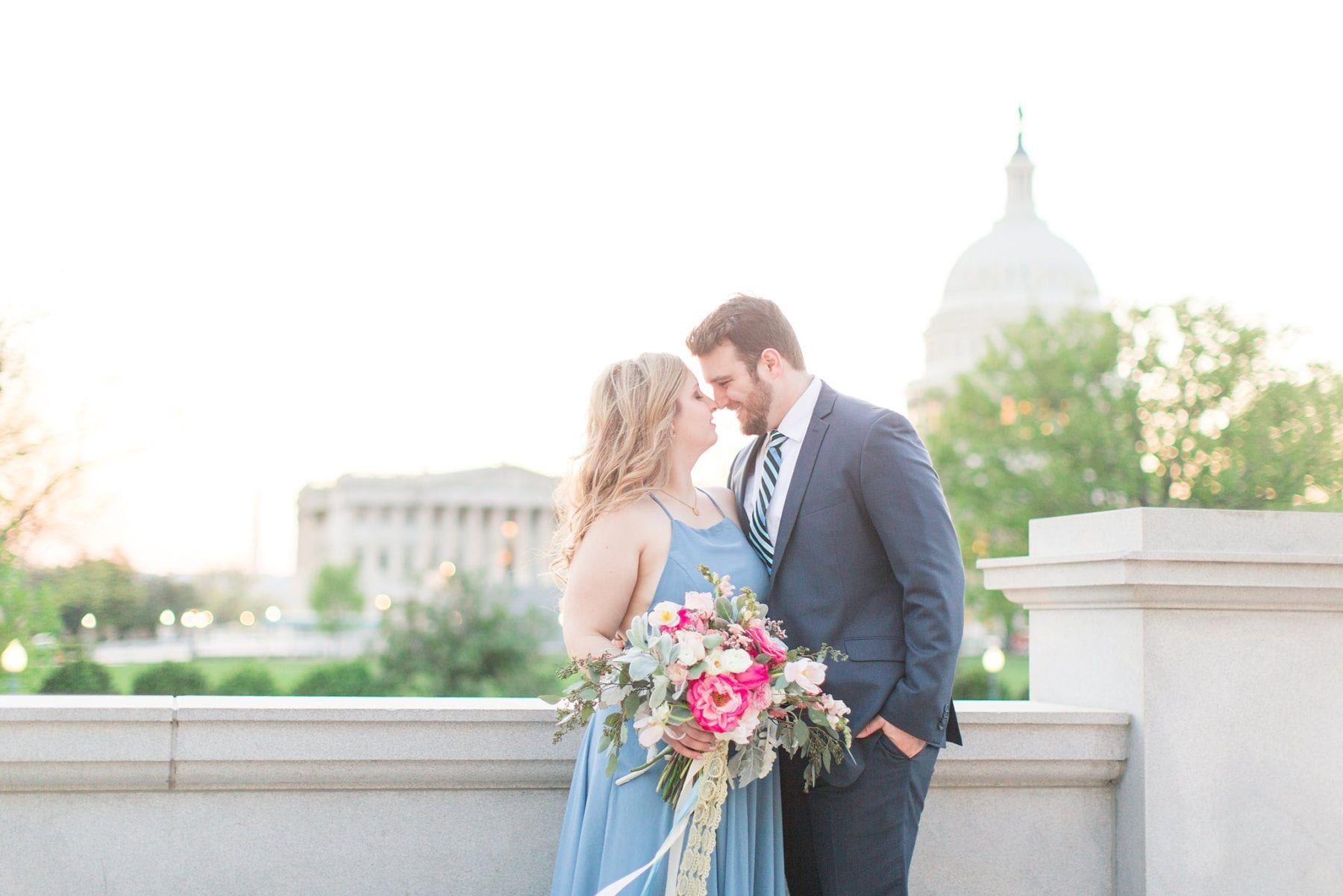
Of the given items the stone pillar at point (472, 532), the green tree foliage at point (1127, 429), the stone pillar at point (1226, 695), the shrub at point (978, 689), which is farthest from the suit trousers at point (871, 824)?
the stone pillar at point (472, 532)

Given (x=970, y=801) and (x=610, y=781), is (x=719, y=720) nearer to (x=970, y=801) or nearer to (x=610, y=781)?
(x=610, y=781)

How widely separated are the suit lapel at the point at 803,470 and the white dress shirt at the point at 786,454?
0.07ft

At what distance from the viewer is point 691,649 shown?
3.12 m

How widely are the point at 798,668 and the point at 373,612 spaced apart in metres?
99.2

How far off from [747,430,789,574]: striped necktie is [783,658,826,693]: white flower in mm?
683

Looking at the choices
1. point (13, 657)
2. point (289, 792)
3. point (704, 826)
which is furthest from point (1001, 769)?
point (13, 657)

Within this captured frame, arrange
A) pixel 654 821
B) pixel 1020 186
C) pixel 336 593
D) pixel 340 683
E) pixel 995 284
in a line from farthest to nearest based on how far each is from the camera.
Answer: pixel 1020 186, pixel 995 284, pixel 336 593, pixel 340 683, pixel 654 821

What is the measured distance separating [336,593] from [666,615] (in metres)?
89.4

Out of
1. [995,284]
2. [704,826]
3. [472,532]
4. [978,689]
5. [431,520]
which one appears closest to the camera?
[704,826]

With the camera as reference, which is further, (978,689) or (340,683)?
(978,689)

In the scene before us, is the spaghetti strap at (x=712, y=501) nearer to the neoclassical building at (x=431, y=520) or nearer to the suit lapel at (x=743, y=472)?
the suit lapel at (x=743, y=472)

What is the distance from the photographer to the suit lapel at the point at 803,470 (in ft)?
12.6

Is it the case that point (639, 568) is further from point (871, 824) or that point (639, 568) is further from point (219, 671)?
point (219, 671)

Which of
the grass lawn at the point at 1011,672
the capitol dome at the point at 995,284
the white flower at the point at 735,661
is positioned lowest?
the grass lawn at the point at 1011,672
